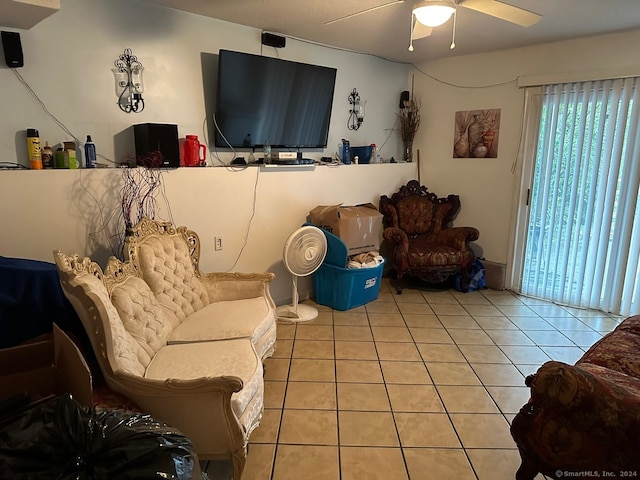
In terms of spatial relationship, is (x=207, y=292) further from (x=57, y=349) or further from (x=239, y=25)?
(x=239, y=25)

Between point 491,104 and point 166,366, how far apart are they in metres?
4.12

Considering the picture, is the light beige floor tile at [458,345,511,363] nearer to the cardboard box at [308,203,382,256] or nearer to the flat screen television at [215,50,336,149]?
the cardboard box at [308,203,382,256]

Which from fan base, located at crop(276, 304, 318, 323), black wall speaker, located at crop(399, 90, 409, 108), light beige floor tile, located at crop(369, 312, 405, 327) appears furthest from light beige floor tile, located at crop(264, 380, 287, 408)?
black wall speaker, located at crop(399, 90, 409, 108)

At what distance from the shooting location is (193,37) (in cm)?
315

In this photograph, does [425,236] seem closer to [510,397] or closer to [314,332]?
[314,332]

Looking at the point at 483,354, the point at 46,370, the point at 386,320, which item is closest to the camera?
the point at 46,370

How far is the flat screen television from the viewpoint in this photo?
3285 millimetres

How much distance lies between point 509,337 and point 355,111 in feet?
9.11

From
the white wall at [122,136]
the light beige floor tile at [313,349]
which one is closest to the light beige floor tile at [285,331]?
the light beige floor tile at [313,349]

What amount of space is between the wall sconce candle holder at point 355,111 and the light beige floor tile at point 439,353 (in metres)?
2.52

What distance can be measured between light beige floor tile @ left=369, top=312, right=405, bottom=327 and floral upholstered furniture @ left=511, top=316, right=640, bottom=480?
1.95 metres

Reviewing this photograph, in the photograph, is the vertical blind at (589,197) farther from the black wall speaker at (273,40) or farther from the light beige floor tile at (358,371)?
the black wall speaker at (273,40)

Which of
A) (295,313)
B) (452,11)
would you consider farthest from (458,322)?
(452,11)

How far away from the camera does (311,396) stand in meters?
2.53
